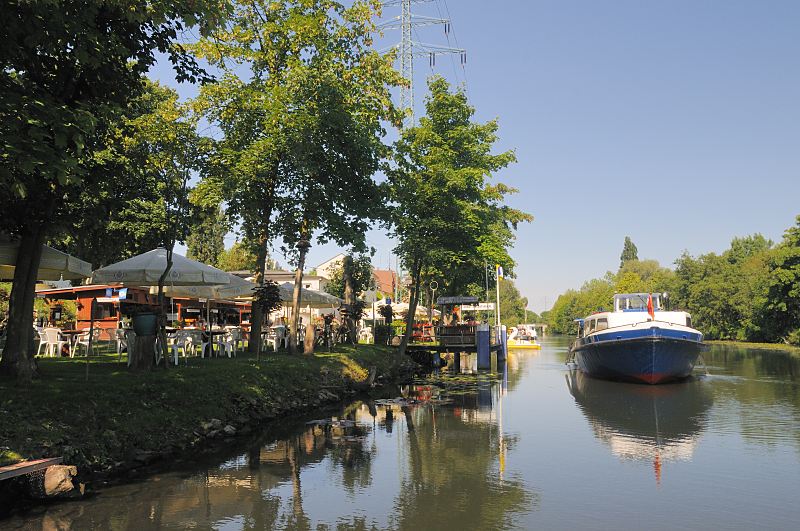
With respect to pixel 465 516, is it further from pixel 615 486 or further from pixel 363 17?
pixel 363 17

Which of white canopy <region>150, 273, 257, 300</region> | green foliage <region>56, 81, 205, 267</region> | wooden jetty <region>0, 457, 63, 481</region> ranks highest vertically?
green foliage <region>56, 81, 205, 267</region>

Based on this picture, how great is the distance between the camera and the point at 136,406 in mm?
11312

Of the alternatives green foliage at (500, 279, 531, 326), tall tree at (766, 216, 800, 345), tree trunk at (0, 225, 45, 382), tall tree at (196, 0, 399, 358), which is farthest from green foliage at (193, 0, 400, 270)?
green foliage at (500, 279, 531, 326)

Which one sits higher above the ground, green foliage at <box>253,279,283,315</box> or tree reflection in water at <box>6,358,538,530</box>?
green foliage at <box>253,279,283,315</box>

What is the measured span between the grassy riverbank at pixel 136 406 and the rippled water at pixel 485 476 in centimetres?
76

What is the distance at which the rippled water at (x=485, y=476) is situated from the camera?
8211 mm

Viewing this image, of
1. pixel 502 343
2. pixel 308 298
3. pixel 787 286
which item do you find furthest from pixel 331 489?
pixel 787 286

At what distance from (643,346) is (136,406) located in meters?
21.1

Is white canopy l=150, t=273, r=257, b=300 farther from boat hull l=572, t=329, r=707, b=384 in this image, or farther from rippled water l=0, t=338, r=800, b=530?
boat hull l=572, t=329, r=707, b=384

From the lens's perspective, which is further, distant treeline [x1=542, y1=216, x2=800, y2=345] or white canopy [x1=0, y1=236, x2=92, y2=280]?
distant treeline [x1=542, y1=216, x2=800, y2=345]

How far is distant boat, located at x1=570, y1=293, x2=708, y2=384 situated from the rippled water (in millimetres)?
6386

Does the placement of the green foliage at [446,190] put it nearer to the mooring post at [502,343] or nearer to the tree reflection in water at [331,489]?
the mooring post at [502,343]

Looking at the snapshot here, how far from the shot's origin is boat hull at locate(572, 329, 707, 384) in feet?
84.4

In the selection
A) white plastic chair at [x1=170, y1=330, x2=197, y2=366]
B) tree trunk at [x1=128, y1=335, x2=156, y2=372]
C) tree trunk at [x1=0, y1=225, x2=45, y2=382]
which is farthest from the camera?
white plastic chair at [x1=170, y1=330, x2=197, y2=366]
